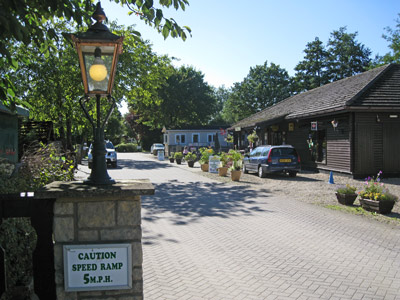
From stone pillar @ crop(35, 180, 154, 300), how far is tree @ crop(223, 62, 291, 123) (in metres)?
59.1

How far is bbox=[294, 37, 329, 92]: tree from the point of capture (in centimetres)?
5503

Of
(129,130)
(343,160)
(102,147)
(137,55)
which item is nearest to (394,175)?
(343,160)

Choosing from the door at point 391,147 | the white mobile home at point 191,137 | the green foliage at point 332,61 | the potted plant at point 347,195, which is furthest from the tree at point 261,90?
the potted plant at point 347,195

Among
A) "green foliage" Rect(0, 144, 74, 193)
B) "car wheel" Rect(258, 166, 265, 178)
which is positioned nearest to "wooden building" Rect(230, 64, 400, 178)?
"car wheel" Rect(258, 166, 265, 178)

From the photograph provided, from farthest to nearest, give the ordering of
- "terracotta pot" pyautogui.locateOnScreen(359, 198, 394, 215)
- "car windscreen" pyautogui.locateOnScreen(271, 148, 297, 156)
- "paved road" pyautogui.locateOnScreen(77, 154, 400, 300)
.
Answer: "car windscreen" pyautogui.locateOnScreen(271, 148, 297, 156) < "terracotta pot" pyautogui.locateOnScreen(359, 198, 394, 215) < "paved road" pyautogui.locateOnScreen(77, 154, 400, 300)

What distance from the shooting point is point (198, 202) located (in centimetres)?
1146

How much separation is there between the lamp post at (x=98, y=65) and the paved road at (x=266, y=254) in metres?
1.94

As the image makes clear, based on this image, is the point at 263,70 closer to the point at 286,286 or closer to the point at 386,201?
the point at 386,201

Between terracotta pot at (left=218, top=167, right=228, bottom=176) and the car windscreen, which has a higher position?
the car windscreen

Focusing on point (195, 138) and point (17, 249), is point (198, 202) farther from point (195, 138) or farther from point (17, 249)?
point (195, 138)

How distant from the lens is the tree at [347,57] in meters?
53.4

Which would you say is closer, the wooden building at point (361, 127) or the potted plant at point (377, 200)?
the potted plant at point (377, 200)

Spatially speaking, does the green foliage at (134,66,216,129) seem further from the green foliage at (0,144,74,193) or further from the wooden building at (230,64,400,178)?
the green foliage at (0,144,74,193)

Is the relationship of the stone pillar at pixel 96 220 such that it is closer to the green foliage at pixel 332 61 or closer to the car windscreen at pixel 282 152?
the car windscreen at pixel 282 152
